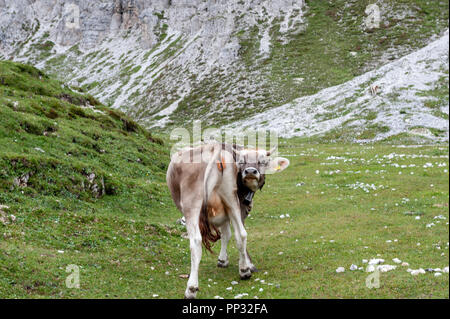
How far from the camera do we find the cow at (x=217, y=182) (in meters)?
11.1

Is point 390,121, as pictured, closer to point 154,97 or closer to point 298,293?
point 298,293

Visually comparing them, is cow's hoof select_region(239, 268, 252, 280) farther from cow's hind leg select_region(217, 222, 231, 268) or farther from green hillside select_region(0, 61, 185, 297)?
green hillside select_region(0, 61, 185, 297)

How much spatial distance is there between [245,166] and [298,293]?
391 centimetres

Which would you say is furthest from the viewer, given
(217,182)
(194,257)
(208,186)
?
(217,182)

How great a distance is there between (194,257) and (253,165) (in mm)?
3223

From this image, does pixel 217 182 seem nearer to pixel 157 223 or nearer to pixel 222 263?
pixel 222 263

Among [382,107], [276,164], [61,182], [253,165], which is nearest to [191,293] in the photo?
[253,165]

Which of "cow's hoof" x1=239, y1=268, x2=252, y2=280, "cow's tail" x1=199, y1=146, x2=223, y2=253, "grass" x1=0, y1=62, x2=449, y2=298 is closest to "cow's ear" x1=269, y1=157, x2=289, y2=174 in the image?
"cow's tail" x1=199, y1=146, x2=223, y2=253

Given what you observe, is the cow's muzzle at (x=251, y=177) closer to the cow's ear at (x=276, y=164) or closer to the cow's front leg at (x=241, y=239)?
the cow's ear at (x=276, y=164)

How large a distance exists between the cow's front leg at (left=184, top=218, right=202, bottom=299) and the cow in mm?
34

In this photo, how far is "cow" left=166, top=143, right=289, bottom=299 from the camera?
1109 centimetres

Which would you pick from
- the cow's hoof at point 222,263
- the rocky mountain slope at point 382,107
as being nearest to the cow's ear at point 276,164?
the cow's hoof at point 222,263

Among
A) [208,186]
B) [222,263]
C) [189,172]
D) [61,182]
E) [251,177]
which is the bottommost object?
[222,263]

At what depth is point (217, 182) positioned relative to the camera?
11414 mm
